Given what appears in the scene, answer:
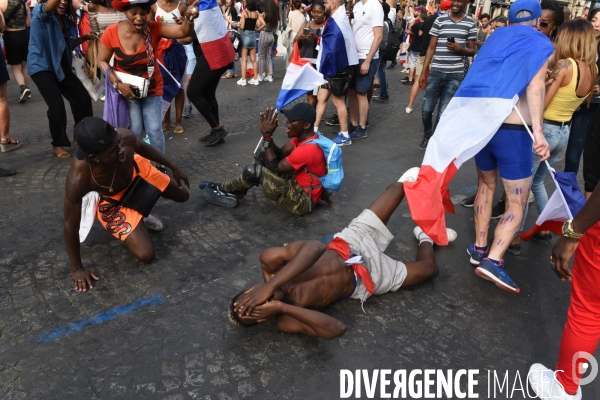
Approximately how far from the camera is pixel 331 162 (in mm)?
4711

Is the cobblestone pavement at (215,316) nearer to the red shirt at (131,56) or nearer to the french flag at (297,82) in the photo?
the french flag at (297,82)

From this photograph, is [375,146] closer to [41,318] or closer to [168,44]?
[168,44]

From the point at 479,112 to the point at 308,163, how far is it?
1651 mm

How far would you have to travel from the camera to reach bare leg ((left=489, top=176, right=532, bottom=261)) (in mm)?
3816

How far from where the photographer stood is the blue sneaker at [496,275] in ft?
12.3

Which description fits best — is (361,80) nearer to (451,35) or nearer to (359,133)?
(359,133)

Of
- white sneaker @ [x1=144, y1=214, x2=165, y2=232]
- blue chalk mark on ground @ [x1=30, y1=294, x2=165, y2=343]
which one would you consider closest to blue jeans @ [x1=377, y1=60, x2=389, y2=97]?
white sneaker @ [x1=144, y1=214, x2=165, y2=232]

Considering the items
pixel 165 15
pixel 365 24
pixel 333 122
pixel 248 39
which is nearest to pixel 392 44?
pixel 248 39

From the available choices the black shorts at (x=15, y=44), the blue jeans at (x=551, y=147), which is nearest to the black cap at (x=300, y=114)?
the blue jeans at (x=551, y=147)

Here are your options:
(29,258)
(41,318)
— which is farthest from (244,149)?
(41,318)

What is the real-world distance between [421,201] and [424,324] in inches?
35.7

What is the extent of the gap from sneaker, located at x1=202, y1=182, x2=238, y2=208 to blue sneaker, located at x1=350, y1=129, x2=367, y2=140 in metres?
3.06

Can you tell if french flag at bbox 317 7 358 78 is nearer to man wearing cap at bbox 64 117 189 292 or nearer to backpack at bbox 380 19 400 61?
man wearing cap at bbox 64 117 189 292

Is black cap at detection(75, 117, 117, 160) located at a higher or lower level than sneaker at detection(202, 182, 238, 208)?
higher
